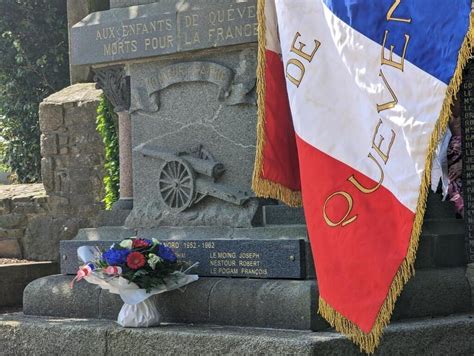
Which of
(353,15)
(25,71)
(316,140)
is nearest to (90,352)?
(316,140)

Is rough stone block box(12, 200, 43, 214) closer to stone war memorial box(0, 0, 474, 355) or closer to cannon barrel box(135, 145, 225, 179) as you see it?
stone war memorial box(0, 0, 474, 355)

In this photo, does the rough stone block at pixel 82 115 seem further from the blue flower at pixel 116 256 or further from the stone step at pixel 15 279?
the blue flower at pixel 116 256

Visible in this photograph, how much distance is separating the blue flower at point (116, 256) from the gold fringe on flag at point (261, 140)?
0.86 meters

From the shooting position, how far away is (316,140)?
21.8 feet

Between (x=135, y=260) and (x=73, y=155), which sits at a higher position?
(x=73, y=155)

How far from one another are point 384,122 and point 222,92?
140cm

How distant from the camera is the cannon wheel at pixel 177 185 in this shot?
25.0ft

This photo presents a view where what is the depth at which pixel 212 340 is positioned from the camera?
6562 millimetres

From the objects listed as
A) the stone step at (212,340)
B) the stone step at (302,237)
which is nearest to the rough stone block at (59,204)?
the stone step at (302,237)

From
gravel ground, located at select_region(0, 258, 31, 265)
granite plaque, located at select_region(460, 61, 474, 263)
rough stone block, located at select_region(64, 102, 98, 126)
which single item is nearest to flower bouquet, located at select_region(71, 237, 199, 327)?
granite plaque, located at select_region(460, 61, 474, 263)

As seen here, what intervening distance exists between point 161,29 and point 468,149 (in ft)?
6.99

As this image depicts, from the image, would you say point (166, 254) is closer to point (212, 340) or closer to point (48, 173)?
point (212, 340)

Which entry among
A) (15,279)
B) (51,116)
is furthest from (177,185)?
(51,116)

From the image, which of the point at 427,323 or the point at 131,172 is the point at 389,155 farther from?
the point at 131,172
